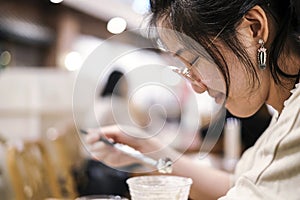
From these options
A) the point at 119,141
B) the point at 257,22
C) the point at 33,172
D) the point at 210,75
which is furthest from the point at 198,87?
the point at 33,172

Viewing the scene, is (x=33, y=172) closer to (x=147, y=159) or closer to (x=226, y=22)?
(x=147, y=159)

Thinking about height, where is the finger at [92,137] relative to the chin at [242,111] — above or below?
below

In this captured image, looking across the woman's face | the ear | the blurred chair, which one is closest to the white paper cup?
the woman's face

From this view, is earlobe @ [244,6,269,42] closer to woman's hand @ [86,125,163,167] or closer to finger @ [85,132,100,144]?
→ woman's hand @ [86,125,163,167]

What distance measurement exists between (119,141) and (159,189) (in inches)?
11.0

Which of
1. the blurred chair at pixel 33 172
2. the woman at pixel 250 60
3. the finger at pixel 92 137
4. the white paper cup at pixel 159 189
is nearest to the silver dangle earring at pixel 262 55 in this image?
the woman at pixel 250 60

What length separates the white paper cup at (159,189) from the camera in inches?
28.9

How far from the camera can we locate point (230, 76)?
72 cm

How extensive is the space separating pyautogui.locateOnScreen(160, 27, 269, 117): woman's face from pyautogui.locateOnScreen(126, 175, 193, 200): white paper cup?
0.17 m

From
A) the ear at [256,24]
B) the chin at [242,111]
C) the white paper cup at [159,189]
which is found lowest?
the white paper cup at [159,189]

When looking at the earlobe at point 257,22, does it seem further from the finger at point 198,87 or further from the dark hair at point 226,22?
the finger at point 198,87

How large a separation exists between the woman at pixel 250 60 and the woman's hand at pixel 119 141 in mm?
213

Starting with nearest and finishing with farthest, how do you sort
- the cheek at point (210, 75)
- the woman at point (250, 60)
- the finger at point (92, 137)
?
the woman at point (250, 60) → the cheek at point (210, 75) → the finger at point (92, 137)

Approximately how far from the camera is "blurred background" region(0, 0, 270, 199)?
848 mm
